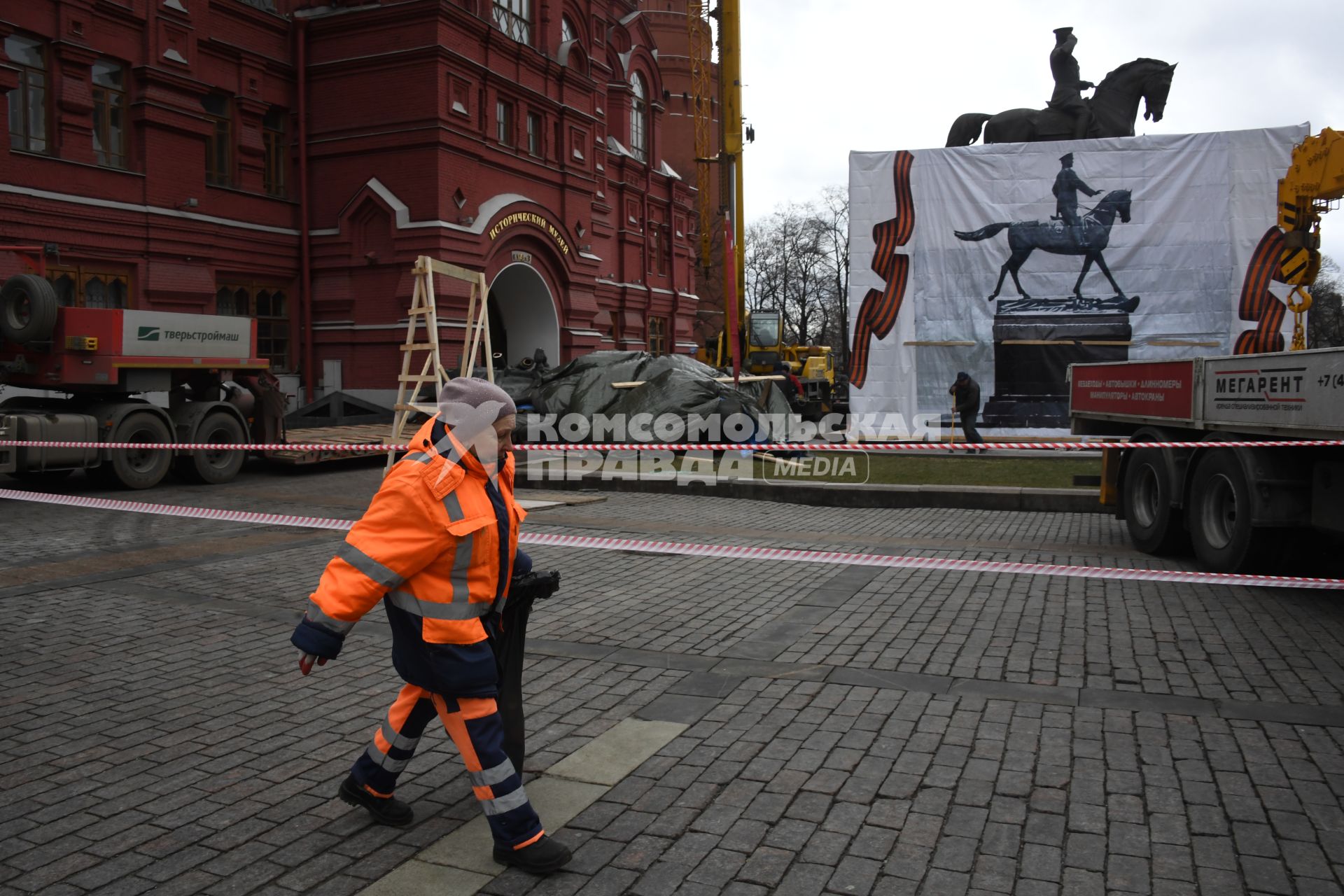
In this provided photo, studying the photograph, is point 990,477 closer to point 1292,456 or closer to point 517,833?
point 1292,456

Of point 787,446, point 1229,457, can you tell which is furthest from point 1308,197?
point 787,446

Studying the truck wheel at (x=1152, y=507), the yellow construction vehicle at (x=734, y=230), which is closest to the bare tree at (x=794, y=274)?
the yellow construction vehicle at (x=734, y=230)

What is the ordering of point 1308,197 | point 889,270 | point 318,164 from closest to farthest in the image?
point 1308,197 < point 889,270 < point 318,164

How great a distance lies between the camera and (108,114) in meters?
19.8

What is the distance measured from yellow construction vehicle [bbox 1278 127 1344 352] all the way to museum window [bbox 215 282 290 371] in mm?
Answer: 19262

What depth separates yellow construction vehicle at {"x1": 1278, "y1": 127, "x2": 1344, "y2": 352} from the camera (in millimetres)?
12492

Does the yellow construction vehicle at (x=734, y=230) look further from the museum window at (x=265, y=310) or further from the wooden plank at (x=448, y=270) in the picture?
the museum window at (x=265, y=310)

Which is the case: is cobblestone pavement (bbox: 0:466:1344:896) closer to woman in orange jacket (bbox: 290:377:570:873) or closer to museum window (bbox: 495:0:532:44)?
woman in orange jacket (bbox: 290:377:570:873)

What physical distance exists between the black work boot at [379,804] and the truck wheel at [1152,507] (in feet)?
24.2

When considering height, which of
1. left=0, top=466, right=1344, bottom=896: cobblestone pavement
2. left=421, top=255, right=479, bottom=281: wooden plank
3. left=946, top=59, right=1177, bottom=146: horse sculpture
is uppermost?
left=946, top=59, right=1177, bottom=146: horse sculpture

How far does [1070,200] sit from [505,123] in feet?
45.6

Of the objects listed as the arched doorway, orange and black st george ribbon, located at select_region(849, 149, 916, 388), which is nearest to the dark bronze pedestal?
orange and black st george ribbon, located at select_region(849, 149, 916, 388)

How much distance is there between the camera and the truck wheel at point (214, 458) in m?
14.8

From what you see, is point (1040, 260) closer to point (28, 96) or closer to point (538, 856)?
point (28, 96)
